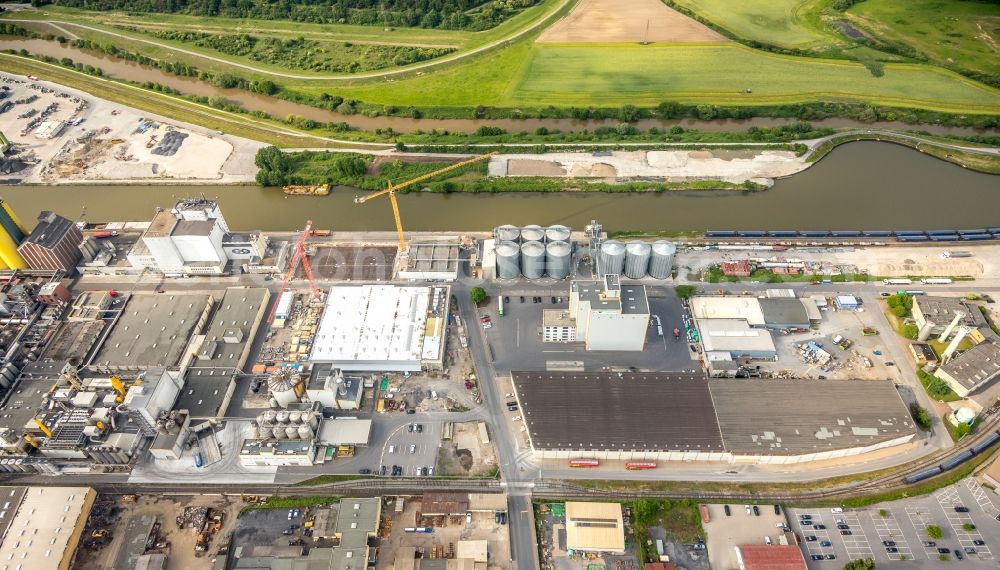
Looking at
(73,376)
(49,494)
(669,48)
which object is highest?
(669,48)

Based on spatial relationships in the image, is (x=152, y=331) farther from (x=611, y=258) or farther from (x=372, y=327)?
(x=611, y=258)

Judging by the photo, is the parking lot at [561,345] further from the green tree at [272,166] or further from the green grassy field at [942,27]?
the green grassy field at [942,27]

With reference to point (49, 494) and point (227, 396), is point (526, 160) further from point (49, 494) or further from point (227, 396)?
point (49, 494)

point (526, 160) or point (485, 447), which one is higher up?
point (526, 160)

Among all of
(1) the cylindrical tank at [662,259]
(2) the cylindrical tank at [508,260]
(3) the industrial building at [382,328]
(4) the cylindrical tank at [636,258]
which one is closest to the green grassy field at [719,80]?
(1) the cylindrical tank at [662,259]

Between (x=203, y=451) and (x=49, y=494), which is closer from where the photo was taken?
(x=49, y=494)

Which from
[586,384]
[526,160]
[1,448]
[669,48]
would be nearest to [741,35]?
[669,48]

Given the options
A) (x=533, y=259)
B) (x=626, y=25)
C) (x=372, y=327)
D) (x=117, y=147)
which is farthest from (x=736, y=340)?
(x=117, y=147)
